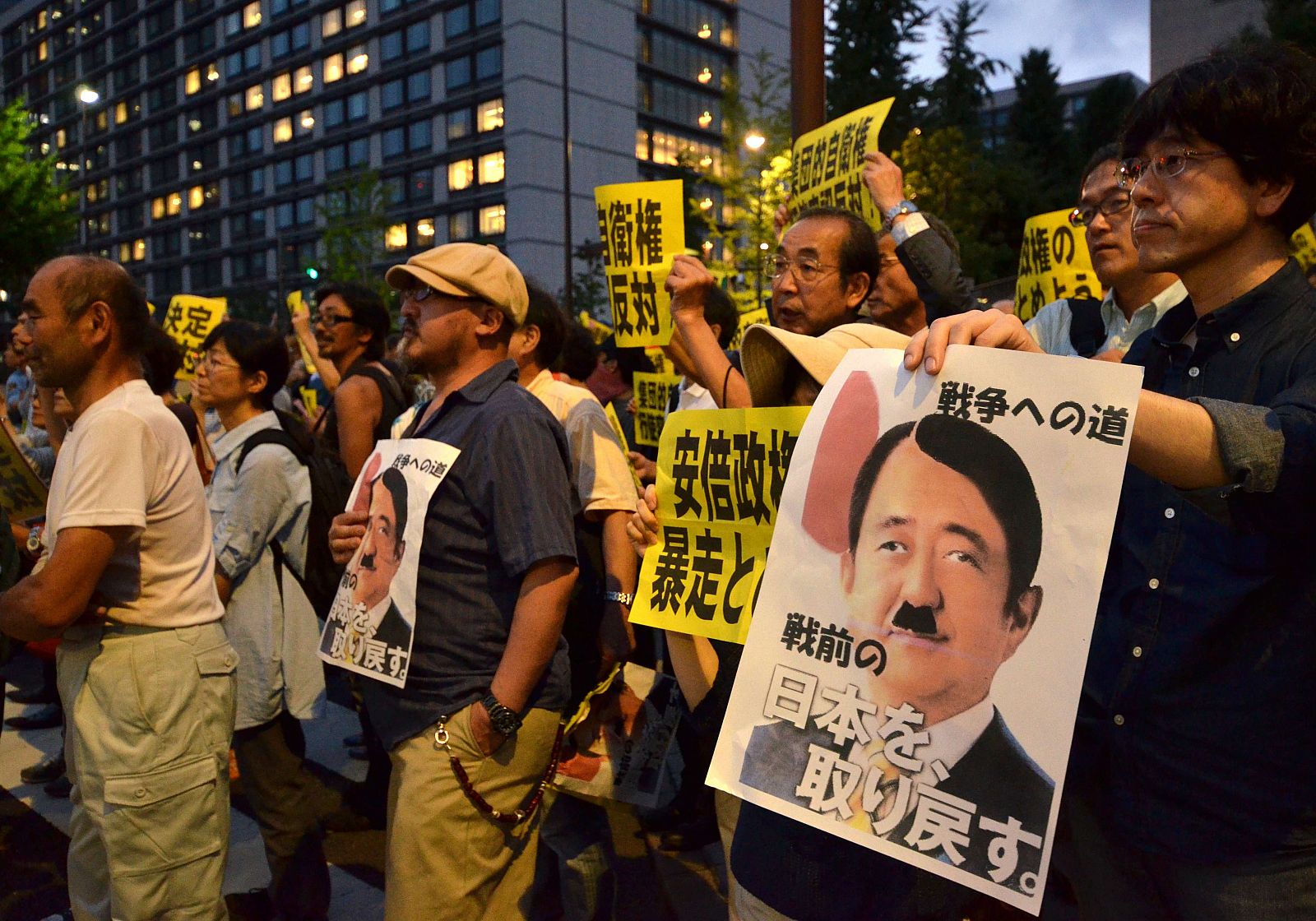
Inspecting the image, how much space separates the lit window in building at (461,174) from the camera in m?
53.3

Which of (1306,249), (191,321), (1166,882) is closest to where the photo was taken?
(1166,882)

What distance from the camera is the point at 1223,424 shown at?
1225mm

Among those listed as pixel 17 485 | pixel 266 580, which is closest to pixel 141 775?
pixel 266 580

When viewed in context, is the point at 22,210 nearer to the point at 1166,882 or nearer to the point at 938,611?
the point at 938,611

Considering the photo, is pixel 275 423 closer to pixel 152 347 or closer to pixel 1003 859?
pixel 152 347

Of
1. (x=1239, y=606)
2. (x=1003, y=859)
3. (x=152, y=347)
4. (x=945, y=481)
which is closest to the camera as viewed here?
(x=1003, y=859)

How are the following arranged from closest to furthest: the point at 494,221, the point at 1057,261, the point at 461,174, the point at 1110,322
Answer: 1. the point at 1110,322
2. the point at 1057,261
3. the point at 494,221
4. the point at 461,174

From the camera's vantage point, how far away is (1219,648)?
147 centimetres

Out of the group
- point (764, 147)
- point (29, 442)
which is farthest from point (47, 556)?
point (764, 147)

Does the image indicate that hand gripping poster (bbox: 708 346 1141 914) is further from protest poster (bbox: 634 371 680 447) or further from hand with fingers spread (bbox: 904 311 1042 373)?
protest poster (bbox: 634 371 680 447)

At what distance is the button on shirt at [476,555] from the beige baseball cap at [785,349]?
0.80m

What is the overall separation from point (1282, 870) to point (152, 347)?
422 centimetres

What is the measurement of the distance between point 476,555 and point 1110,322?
2.28 meters

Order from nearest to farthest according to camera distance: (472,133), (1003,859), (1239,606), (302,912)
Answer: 1. (1003,859)
2. (1239,606)
3. (302,912)
4. (472,133)
